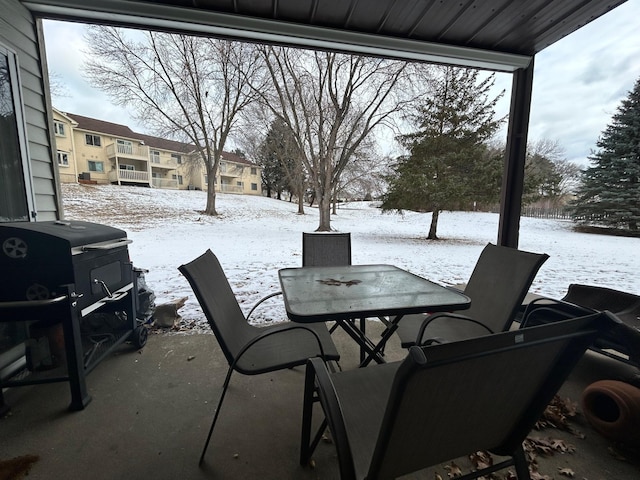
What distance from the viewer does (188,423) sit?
5.08 feet

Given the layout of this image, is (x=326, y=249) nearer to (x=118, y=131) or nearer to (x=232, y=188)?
(x=118, y=131)

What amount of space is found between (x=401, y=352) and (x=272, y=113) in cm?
931

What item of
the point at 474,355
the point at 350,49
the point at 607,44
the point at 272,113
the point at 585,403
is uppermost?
the point at 272,113

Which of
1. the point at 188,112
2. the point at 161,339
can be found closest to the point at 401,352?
the point at 161,339

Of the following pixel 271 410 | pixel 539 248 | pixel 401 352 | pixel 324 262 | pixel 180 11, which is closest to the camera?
pixel 271 410

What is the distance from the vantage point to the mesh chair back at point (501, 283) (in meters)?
1.68

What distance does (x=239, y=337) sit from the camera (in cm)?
168

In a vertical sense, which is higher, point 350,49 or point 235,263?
point 350,49

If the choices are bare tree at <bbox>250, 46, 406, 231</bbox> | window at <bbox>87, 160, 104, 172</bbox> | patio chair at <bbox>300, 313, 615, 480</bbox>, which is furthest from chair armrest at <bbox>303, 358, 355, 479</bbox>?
window at <bbox>87, 160, 104, 172</bbox>

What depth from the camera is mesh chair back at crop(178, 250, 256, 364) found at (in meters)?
1.31

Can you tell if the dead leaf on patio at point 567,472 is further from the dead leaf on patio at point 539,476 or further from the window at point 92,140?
the window at point 92,140

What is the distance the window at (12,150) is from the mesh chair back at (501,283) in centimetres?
349

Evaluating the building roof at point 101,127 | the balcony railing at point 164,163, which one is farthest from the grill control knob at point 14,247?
the balcony railing at point 164,163

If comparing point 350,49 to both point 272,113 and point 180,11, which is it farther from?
point 272,113
